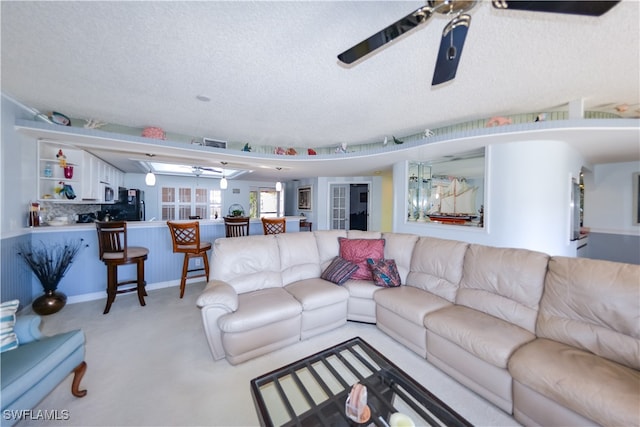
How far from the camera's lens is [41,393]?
4.32ft

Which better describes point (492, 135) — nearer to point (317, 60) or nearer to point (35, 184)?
point (317, 60)

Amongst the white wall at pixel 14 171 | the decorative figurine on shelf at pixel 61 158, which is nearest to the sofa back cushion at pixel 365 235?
the white wall at pixel 14 171

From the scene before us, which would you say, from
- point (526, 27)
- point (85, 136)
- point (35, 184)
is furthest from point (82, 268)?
point (526, 27)

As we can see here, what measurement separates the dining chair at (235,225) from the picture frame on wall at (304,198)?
3894 millimetres

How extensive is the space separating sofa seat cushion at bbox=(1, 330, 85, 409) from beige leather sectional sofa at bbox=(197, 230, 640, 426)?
0.83 m

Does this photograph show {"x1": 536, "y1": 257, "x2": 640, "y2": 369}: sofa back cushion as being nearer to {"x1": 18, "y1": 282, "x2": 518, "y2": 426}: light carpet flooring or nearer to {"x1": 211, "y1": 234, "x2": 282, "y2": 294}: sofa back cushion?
{"x1": 18, "y1": 282, "x2": 518, "y2": 426}: light carpet flooring

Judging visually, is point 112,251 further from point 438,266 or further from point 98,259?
point 438,266

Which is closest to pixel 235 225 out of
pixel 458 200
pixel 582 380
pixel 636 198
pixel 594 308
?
pixel 582 380

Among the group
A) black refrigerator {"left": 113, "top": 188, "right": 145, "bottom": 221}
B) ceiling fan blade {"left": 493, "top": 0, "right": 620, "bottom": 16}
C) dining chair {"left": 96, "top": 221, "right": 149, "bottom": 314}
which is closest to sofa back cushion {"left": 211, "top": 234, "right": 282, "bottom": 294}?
dining chair {"left": 96, "top": 221, "right": 149, "bottom": 314}

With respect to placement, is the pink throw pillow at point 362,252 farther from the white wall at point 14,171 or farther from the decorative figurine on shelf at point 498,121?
the white wall at point 14,171

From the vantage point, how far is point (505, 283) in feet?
6.45

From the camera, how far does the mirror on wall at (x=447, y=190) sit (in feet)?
14.8

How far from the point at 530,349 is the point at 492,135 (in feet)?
8.13

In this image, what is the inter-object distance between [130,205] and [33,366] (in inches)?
231
